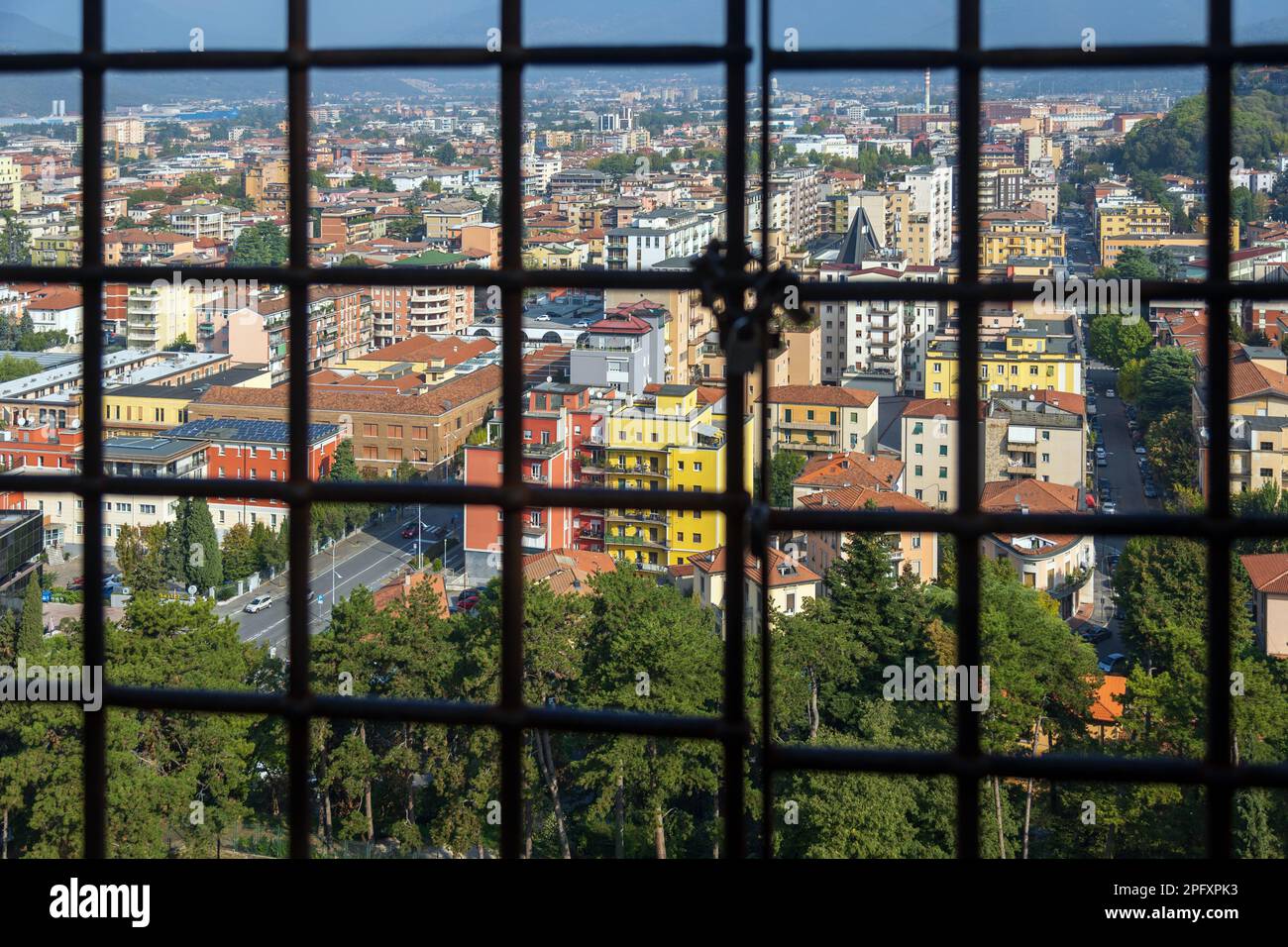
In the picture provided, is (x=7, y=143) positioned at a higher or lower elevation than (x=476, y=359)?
higher

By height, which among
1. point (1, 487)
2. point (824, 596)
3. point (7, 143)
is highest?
point (7, 143)

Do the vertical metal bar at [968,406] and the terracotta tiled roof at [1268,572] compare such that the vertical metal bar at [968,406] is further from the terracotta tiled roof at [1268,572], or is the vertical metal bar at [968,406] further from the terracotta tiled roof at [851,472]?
the terracotta tiled roof at [1268,572]

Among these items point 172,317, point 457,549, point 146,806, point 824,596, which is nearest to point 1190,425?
point 824,596

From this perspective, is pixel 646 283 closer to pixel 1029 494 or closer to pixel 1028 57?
pixel 1028 57

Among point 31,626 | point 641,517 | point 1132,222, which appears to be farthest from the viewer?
point 1132,222

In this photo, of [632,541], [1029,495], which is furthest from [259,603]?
→ [1029,495]

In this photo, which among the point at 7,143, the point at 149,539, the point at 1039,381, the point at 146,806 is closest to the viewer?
the point at 7,143

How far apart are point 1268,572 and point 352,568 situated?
398cm

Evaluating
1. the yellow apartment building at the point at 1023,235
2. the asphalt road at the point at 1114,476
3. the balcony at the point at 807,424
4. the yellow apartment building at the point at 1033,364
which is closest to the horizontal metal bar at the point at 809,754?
the balcony at the point at 807,424

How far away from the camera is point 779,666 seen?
6711mm

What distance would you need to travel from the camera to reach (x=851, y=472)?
542 centimetres

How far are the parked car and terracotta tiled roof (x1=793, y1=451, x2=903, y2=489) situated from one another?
121 inches

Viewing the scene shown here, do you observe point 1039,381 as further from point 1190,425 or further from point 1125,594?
point 1190,425

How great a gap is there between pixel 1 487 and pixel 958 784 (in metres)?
0.84
